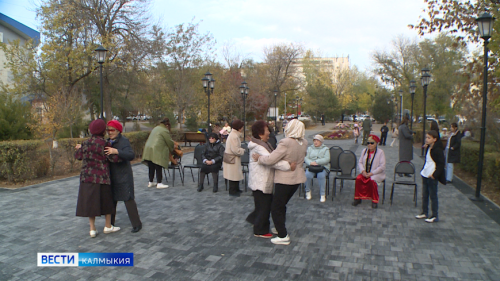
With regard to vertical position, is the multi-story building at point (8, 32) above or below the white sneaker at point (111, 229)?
above

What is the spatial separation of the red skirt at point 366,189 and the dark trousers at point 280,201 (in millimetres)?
2579

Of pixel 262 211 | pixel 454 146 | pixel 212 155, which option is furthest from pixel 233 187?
pixel 454 146

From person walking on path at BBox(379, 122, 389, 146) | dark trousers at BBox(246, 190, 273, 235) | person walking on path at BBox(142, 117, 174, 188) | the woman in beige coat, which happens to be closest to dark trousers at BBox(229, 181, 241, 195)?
the woman in beige coat

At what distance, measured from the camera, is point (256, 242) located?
486cm

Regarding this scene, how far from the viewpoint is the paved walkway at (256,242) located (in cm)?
394

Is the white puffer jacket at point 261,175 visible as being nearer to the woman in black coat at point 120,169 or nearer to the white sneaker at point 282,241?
the white sneaker at point 282,241

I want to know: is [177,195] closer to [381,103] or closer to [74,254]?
[74,254]

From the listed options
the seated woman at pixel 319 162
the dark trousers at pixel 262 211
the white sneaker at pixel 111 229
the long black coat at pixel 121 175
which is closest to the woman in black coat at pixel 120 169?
the long black coat at pixel 121 175

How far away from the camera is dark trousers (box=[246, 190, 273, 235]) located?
482cm

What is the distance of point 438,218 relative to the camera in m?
5.89

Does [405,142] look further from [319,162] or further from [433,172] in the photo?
[433,172]

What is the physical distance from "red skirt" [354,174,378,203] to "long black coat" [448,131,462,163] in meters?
3.37

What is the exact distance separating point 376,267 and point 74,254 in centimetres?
375

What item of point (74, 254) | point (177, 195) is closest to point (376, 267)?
point (74, 254)
